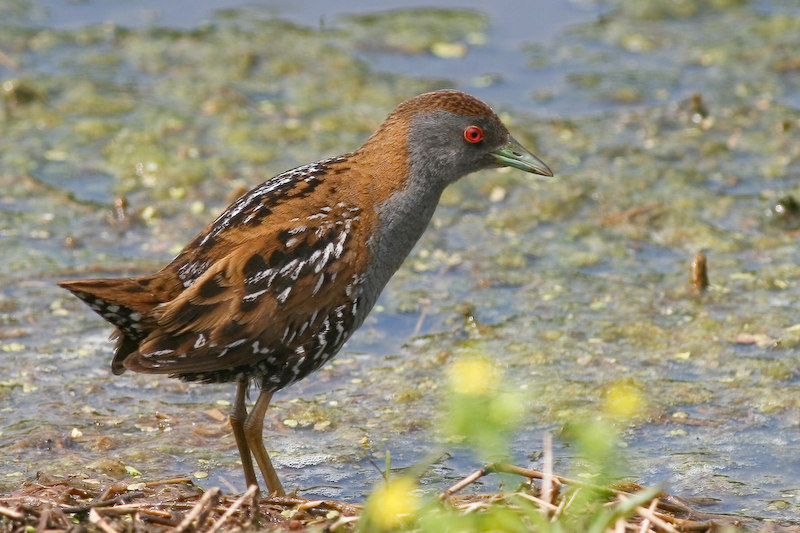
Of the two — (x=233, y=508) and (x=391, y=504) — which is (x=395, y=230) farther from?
(x=391, y=504)

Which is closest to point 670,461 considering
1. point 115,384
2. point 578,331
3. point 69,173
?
point 578,331

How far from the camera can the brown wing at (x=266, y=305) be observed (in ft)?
16.5

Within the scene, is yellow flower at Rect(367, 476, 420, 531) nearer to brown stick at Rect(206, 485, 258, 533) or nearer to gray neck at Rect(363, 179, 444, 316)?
brown stick at Rect(206, 485, 258, 533)

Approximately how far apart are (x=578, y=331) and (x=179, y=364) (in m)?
2.69

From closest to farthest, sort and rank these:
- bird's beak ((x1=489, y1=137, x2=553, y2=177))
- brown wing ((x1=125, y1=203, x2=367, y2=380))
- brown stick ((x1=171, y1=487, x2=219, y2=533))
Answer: brown stick ((x1=171, y1=487, x2=219, y2=533)) < brown wing ((x1=125, y1=203, x2=367, y2=380)) < bird's beak ((x1=489, y1=137, x2=553, y2=177))

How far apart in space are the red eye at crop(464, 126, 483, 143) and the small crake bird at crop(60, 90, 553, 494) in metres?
0.10

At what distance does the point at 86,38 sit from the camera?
9.82m

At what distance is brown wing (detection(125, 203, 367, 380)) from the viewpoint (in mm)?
5023

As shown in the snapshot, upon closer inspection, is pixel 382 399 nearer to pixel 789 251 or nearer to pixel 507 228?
pixel 507 228

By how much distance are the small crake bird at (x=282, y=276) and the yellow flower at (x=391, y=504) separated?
34.4 inches

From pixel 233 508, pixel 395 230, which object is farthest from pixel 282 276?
pixel 233 508

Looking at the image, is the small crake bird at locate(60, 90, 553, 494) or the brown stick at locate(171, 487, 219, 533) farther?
the small crake bird at locate(60, 90, 553, 494)

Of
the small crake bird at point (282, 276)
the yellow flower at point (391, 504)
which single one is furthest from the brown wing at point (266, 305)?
the yellow flower at point (391, 504)

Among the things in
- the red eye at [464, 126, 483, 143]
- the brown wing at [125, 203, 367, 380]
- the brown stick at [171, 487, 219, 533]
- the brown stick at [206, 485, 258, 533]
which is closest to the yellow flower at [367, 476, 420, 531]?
the brown stick at [206, 485, 258, 533]
